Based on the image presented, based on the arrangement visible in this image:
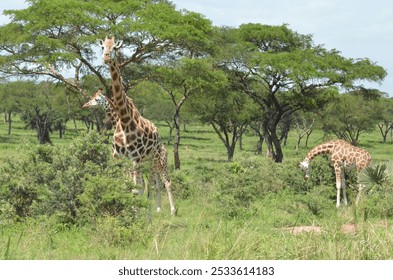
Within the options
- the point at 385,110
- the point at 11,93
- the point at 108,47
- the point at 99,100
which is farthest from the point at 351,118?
the point at 108,47

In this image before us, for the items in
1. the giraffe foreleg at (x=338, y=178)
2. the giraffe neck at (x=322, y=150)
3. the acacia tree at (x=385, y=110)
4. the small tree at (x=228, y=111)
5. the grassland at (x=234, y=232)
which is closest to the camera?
the grassland at (x=234, y=232)

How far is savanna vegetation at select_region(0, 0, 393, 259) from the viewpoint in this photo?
8.04 meters

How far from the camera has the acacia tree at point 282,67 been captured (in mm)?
31578

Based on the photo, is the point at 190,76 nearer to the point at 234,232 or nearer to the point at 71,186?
the point at 71,186

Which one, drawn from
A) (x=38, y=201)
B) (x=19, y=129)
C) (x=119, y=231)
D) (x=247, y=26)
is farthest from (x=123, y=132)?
(x=19, y=129)

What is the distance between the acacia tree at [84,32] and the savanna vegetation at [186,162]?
0.22ft

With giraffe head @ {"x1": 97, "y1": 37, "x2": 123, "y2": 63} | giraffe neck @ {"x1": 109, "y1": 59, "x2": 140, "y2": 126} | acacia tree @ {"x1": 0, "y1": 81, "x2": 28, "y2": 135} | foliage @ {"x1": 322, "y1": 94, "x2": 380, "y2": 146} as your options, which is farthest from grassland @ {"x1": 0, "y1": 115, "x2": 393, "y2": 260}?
acacia tree @ {"x1": 0, "y1": 81, "x2": 28, "y2": 135}

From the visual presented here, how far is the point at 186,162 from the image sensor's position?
125 feet

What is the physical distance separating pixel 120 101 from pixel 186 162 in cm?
2588

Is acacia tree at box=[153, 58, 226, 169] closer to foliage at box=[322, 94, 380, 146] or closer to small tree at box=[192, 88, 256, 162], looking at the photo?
small tree at box=[192, 88, 256, 162]

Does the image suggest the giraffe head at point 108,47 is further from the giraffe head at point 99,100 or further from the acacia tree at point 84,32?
the acacia tree at point 84,32

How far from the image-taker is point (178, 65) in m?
28.6

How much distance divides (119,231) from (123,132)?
3651 mm

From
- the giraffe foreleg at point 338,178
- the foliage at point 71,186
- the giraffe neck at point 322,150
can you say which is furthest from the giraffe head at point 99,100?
the giraffe neck at point 322,150
